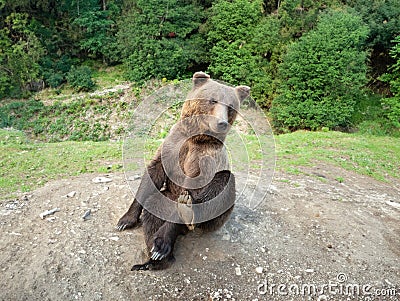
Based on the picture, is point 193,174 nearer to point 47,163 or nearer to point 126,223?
point 126,223

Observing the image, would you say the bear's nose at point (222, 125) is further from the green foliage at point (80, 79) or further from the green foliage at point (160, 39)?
the green foliage at point (80, 79)

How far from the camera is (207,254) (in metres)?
4.00

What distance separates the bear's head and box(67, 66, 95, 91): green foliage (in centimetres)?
1895

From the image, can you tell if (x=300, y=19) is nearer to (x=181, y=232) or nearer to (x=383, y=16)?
(x=383, y=16)

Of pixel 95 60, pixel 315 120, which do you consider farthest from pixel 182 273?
pixel 95 60

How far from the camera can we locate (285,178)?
6.95 metres

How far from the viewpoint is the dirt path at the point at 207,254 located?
3480 mm

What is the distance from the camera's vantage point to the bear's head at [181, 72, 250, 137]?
3.38m

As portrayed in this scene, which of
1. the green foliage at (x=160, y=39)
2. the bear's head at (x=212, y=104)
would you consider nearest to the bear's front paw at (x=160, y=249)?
the bear's head at (x=212, y=104)

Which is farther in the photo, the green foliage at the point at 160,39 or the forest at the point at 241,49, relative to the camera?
the green foliage at the point at 160,39

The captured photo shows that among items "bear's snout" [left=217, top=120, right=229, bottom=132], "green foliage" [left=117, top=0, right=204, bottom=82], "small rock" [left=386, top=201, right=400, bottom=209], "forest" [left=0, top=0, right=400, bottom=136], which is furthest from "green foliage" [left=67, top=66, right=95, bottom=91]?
"bear's snout" [left=217, top=120, right=229, bottom=132]

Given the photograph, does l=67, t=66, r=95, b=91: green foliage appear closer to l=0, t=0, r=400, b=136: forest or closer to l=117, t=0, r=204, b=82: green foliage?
l=0, t=0, r=400, b=136: forest

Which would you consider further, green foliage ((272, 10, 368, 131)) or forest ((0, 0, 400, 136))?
forest ((0, 0, 400, 136))

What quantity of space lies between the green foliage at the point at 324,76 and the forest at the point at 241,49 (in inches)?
2.0
